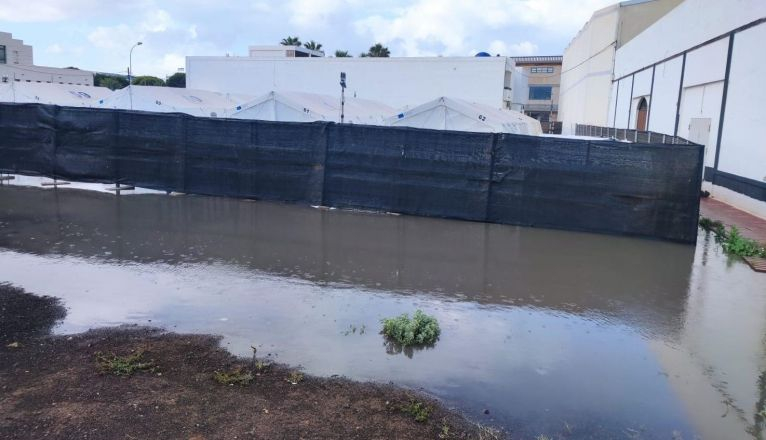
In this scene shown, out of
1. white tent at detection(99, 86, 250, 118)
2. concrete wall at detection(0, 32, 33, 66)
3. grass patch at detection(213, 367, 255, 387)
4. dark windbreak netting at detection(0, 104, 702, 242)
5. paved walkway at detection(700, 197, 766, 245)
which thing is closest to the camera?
grass patch at detection(213, 367, 255, 387)

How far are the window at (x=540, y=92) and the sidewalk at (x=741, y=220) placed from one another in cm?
7703

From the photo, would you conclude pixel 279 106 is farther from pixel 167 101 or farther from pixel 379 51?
pixel 379 51

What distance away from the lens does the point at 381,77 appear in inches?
1727

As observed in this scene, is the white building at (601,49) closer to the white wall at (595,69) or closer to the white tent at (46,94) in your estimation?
the white wall at (595,69)

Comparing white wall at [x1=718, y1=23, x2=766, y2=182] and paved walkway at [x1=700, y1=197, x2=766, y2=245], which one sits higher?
white wall at [x1=718, y1=23, x2=766, y2=182]

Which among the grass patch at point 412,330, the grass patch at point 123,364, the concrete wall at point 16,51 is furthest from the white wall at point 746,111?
the concrete wall at point 16,51

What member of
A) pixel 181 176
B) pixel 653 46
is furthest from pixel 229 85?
pixel 181 176

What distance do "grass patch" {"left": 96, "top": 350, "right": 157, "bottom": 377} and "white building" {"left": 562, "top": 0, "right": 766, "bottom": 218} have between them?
12868mm

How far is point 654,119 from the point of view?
86.4ft

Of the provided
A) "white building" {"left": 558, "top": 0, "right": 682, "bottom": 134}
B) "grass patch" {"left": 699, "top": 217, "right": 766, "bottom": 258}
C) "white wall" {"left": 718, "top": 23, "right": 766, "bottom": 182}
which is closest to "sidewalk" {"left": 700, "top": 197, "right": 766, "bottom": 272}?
"grass patch" {"left": 699, "top": 217, "right": 766, "bottom": 258}

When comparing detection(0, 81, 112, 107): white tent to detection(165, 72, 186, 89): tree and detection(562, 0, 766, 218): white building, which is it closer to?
detection(562, 0, 766, 218): white building

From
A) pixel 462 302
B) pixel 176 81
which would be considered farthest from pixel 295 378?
pixel 176 81

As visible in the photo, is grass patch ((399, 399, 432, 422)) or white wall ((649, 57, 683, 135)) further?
white wall ((649, 57, 683, 135))

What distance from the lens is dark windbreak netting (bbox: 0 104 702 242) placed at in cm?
988
